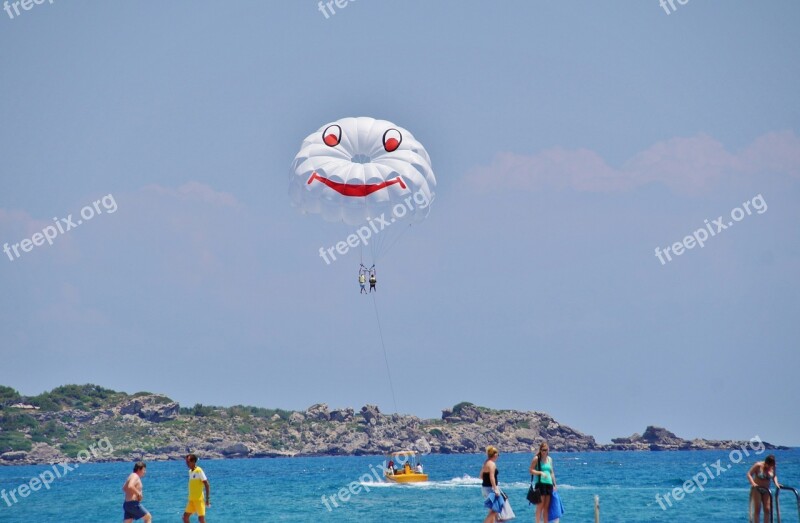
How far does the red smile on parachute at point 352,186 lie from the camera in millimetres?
33812

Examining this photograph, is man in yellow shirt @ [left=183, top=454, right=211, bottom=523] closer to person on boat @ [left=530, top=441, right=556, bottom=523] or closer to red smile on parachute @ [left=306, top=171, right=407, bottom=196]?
person on boat @ [left=530, top=441, right=556, bottom=523]

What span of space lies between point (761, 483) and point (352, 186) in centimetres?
1721

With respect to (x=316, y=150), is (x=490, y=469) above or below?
below

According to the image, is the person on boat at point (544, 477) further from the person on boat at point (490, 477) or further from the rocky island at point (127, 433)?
the rocky island at point (127, 433)

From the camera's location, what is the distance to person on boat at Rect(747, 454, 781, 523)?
21.0 meters

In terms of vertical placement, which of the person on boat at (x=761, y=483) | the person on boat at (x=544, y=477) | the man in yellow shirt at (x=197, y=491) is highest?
the man in yellow shirt at (x=197, y=491)

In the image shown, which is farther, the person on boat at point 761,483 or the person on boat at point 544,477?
the person on boat at point 761,483

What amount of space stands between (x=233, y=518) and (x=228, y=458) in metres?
150

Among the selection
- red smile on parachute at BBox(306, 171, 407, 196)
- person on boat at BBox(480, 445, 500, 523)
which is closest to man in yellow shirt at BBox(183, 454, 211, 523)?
person on boat at BBox(480, 445, 500, 523)

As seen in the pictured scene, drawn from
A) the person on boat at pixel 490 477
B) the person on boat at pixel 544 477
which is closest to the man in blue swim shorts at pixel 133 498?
the person on boat at pixel 490 477

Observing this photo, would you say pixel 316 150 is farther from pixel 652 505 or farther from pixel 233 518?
pixel 652 505

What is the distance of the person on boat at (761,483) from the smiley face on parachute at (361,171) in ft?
54.1

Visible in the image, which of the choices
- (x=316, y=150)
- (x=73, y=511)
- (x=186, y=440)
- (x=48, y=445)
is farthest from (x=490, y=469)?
(x=186, y=440)

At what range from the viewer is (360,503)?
168 feet
